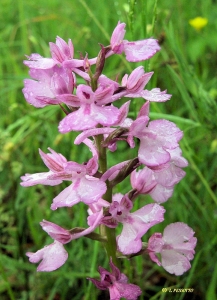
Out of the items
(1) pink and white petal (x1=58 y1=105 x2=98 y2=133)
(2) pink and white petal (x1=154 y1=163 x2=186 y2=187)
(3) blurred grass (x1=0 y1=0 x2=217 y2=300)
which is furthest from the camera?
(3) blurred grass (x1=0 y1=0 x2=217 y2=300)

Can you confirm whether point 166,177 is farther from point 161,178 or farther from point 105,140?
point 105,140

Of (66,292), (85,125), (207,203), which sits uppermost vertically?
(85,125)

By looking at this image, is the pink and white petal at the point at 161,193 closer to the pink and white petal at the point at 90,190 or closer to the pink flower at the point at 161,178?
the pink flower at the point at 161,178

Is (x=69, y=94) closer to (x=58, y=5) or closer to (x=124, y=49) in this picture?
(x=124, y=49)

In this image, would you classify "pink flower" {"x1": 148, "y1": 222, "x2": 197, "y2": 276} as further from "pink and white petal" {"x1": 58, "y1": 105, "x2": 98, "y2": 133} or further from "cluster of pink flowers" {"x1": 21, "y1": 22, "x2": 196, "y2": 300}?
"pink and white petal" {"x1": 58, "y1": 105, "x2": 98, "y2": 133}

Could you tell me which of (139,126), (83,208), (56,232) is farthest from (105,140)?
(83,208)

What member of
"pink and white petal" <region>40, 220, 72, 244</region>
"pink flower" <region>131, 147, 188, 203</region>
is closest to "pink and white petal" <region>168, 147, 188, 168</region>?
"pink flower" <region>131, 147, 188, 203</region>

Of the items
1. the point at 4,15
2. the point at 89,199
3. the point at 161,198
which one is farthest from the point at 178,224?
→ the point at 4,15
